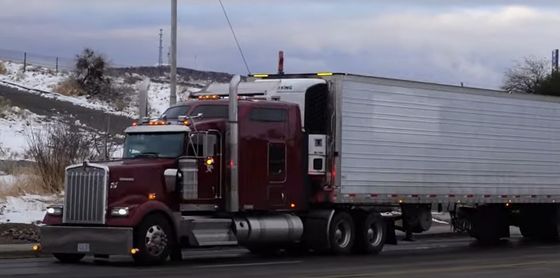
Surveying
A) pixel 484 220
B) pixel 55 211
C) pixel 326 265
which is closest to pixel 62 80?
pixel 484 220

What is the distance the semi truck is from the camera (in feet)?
62.2

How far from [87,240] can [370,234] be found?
737 centimetres

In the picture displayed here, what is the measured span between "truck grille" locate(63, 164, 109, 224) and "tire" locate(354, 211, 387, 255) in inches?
268

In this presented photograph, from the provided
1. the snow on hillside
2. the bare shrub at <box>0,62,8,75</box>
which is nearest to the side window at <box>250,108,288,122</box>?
the snow on hillside

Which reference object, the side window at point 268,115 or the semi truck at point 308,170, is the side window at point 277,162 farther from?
the side window at point 268,115

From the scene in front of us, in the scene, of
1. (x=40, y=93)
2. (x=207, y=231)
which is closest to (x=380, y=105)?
(x=207, y=231)

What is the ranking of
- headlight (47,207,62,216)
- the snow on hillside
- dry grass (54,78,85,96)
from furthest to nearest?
dry grass (54,78,85,96), the snow on hillside, headlight (47,207,62,216)

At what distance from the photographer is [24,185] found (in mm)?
31156

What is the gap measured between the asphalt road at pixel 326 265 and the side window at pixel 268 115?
3040 mm

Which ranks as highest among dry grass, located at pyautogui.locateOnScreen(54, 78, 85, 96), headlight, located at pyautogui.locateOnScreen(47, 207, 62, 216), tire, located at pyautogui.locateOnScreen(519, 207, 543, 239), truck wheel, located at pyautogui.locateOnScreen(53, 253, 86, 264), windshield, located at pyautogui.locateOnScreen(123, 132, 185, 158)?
dry grass, located at pyautogui.locateOnScreen(54, 78, 85, 96)

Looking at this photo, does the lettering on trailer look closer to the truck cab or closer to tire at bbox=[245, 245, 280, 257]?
the truck cab

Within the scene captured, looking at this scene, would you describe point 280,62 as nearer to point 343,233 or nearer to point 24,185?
point 343,233

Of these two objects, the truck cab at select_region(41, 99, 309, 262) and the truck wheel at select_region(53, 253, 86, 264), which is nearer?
the truck cab at select_region(41, 99, 309, 262)

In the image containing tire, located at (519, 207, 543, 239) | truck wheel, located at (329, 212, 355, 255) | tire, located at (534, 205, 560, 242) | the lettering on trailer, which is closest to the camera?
truck wheel, located at (329, 212, 355, 255)
